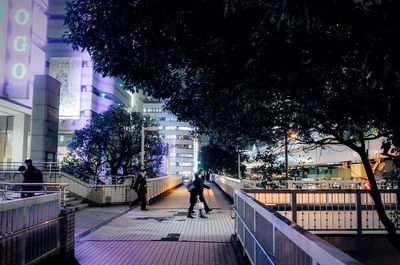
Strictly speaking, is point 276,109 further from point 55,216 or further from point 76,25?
point 55,216

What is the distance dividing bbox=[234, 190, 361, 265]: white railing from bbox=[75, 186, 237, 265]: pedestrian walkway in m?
1.63

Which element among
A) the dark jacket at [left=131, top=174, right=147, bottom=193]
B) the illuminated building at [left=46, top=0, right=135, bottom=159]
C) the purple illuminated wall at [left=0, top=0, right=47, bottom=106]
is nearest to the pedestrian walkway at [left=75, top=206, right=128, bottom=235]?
the dark jacket at [left=131, top=174, right=147, bottom=193]

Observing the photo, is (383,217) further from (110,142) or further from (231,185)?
(110,142)

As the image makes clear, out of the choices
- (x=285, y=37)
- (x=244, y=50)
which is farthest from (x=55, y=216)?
(x=285, y=37)

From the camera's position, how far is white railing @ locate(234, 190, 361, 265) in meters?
2.84

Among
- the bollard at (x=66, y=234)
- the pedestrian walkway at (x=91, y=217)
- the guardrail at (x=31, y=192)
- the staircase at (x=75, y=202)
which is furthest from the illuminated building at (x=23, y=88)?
the bollard at (x=66, y=234)

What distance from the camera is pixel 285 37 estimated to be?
5.00 meters

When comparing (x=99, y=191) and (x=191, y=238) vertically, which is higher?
(x=99, y=191)

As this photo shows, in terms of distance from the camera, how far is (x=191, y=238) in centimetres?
1152

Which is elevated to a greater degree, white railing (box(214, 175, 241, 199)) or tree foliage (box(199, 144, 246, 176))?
tree foliage (box(199, 144, 246, 176))

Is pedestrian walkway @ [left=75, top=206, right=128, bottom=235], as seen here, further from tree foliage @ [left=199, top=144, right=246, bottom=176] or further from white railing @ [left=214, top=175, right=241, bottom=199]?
tree foliage @ [left=199, top=144, right=246, bottom=176]

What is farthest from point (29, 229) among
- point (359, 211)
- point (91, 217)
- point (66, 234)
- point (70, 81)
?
point (70, 81)

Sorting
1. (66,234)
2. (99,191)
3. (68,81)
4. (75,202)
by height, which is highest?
(68,81)

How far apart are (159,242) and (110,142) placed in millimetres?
21745
